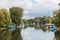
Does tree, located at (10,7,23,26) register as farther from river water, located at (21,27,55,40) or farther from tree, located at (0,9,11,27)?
river water, located at (21,27,55,40)

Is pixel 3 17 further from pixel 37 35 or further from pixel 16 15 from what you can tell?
pixel 37 35

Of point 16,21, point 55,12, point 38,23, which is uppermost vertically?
point 55,12

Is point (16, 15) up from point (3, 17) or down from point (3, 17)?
down

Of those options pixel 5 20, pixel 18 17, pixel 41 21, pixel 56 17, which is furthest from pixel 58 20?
pixel 41 21

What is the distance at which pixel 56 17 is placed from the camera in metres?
53.7

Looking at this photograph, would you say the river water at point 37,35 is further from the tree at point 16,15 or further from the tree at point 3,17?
the tree at point 16,15

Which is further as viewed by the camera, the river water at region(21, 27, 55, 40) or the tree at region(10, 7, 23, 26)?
the tree at region(10, 7, 23, 26)

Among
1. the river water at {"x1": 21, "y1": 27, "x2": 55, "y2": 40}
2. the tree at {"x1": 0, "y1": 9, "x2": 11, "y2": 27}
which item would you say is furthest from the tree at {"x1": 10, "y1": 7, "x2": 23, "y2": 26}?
the river water at {"x1": 21, "y1": 27, "x2": 55, "y2": 40}

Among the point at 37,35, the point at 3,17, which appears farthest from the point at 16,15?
the point at 37,35

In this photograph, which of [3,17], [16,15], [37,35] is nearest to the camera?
[37,35]

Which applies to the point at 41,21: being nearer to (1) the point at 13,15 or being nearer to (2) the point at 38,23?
(2) the point at 38,23

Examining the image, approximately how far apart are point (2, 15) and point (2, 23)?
7.27 feet

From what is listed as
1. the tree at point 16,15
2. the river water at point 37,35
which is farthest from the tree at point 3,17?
the river water at point 37,35

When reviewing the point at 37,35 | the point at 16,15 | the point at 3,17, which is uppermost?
the point at 3,17
